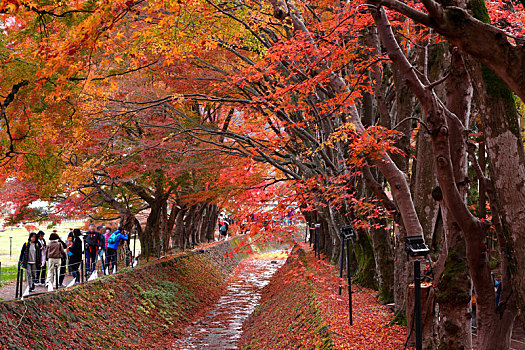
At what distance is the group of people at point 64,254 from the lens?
1341 cm

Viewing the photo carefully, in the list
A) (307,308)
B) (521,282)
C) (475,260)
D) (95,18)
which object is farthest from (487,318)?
(307,308)

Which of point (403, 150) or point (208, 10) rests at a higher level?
point (208, 10)

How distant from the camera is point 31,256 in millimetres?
13531

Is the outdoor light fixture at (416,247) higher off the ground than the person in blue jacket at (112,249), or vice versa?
the outdoor light fixture at (416,247)

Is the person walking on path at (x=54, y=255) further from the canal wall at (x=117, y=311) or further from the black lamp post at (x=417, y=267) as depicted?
the black lamp post at (x=417, y=267)

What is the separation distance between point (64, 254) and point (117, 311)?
251 centimetres

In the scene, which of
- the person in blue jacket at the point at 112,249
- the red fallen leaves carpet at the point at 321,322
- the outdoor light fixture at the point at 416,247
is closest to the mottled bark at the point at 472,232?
the outdoor light fixture at the point at 416,247

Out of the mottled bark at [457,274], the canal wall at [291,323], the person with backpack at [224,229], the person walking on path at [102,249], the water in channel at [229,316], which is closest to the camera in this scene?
the mottled bark at [457,274]

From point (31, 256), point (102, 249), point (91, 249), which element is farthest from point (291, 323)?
point (102, 249)

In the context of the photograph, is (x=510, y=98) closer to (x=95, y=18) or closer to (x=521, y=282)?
(x=521, y=282)

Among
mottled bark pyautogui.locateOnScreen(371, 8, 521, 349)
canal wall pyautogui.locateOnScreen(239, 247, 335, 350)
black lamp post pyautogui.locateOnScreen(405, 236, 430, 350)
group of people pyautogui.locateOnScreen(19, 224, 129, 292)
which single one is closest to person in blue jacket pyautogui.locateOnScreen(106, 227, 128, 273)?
group of people pyautogui.locateOnScreen(19, 224, 129, 292)

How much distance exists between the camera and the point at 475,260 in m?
5.46

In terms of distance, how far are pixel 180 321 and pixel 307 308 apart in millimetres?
7076

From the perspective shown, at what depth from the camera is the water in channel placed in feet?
50.0
